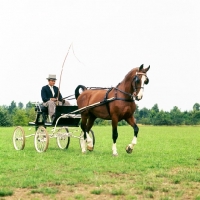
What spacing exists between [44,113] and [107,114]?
2925 mm

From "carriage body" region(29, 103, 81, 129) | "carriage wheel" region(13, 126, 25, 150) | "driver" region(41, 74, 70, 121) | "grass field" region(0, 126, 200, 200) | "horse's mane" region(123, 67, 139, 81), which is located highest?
"horse's mane" region(123, 67, 139, 81)

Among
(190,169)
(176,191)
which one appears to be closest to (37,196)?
(176,191)

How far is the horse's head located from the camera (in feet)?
36.7

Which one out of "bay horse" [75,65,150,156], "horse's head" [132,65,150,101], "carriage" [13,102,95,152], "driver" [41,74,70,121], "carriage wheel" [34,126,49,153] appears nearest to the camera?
"horse's head" [132,65,150,101]

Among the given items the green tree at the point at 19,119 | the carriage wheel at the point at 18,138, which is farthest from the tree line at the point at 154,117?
the carriage wheel at the point at 18,138

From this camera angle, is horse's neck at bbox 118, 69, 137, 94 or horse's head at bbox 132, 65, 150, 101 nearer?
horse's head at bbox 132, 65, 150, 101

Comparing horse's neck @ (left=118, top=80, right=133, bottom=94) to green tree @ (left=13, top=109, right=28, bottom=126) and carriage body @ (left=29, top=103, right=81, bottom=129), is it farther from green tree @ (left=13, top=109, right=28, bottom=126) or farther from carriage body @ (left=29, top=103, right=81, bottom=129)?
green tree @ (left=13, top=109, right=28, bottom=126)

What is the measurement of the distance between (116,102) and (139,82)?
115 centimetres

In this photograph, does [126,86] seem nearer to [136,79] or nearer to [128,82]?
[128,82]

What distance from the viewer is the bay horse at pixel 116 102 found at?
11406 millimetres

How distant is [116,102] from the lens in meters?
12.1

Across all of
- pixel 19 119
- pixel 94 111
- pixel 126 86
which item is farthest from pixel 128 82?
pixel 19 119

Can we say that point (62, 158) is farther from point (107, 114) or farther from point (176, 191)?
point (176, 191)

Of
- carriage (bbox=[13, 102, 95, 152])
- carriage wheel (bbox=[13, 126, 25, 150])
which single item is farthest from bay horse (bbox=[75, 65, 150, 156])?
carriage wheel (bbox=[13, 126, 25, 150])
